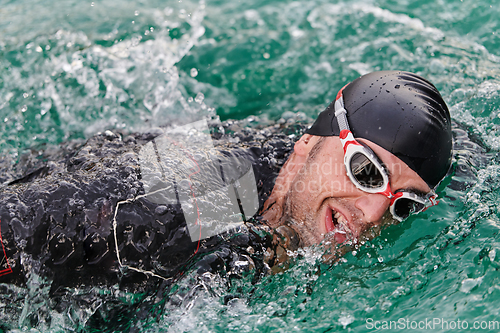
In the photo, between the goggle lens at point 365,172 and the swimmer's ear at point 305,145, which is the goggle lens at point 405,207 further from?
the swimmer's ear at point 305,145

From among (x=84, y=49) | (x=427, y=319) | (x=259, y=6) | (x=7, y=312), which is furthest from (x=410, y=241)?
(x=259, y=6)

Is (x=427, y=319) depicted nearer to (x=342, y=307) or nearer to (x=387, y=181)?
(x=342, y=307)

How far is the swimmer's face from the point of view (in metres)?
2.45

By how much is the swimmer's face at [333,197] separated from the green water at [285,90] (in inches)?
8.6

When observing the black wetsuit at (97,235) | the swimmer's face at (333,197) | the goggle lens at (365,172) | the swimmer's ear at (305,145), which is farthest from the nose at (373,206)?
the black wetsuit at (97,235)

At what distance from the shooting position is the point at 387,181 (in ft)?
7.91

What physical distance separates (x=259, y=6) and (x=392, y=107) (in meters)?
4.75

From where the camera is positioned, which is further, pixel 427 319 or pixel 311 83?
pixel 311 83

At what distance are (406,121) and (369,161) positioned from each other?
339 millimetres

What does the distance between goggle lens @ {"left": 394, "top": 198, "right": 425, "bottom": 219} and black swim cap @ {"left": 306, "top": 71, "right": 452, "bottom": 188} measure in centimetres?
17

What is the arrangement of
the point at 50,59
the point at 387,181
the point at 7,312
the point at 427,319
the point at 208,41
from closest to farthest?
the point at 7,312
the point at 427,319
the point at 387,181
the point at 50,59
the point at 208,41

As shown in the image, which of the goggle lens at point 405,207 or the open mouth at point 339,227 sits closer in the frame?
the goggle lens at point 405,207

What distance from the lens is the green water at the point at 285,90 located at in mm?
2359

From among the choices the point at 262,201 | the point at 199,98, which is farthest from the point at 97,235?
the point at 199,98
